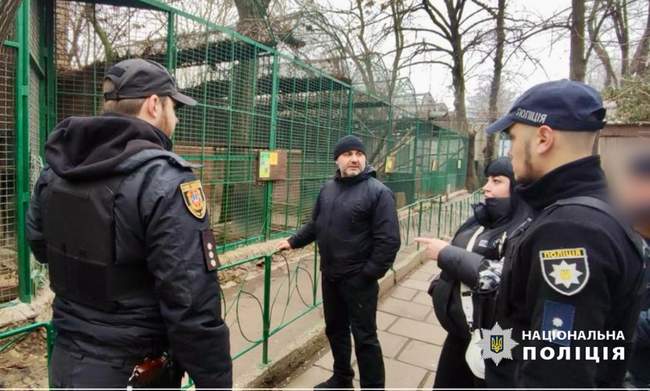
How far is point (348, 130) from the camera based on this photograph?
888cm

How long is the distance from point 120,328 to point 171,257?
1.08 ft

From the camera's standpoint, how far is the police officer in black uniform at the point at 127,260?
Result: 4.57 feet

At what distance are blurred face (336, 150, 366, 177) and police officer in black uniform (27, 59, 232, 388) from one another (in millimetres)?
1568

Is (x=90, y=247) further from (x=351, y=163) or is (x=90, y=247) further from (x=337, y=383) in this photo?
(x=337, y=383)

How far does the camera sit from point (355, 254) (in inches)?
112

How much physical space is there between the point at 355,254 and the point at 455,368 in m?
0.95

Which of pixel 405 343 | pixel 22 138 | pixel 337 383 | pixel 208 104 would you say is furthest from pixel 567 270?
pixel 208 104

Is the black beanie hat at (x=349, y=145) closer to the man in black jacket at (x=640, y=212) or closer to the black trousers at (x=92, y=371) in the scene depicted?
the man in black jacket at (x=640, y=212)

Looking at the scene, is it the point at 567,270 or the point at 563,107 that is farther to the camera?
the point at 563,107

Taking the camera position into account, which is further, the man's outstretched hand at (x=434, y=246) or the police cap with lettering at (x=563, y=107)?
the man's outstretched hand at (x=434, y=246)

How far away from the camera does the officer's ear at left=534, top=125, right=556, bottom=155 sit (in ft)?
4.33

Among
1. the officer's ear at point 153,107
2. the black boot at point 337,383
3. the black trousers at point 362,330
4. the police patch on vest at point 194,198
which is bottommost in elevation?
the black boot at point 337,383

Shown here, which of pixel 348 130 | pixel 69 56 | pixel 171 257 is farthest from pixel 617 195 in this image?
pixel 348 130

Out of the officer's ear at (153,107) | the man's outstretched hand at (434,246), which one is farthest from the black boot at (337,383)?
the officer's ear at (153,107)
